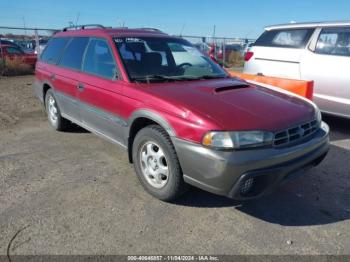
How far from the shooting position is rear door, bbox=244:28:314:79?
6.31 meters

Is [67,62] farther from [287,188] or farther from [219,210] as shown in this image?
[287,188]

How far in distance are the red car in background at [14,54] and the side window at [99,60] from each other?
36.9 feet

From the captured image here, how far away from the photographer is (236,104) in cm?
325

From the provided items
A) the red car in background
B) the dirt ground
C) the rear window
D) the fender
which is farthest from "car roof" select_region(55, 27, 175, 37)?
the red car in background

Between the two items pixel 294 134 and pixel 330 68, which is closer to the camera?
pixel 294 134

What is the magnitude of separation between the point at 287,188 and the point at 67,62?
3.51 metres

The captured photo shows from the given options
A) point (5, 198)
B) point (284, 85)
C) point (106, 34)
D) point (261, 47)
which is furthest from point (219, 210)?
point (261, 47)

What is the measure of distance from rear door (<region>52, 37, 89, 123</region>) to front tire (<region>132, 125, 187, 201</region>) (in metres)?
1.58

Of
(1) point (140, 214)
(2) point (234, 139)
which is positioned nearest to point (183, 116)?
(2) point (234, 139)

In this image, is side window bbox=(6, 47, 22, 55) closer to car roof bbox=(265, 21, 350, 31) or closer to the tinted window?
the tinted window

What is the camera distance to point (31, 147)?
16.6ft

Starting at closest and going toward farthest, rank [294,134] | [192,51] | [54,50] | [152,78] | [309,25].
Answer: [294,134] → [152,78] → [192,51] → [54,50] → [309,25]

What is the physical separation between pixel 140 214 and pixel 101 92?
62.0 inches

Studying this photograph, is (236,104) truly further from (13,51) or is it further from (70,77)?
(13,51)
